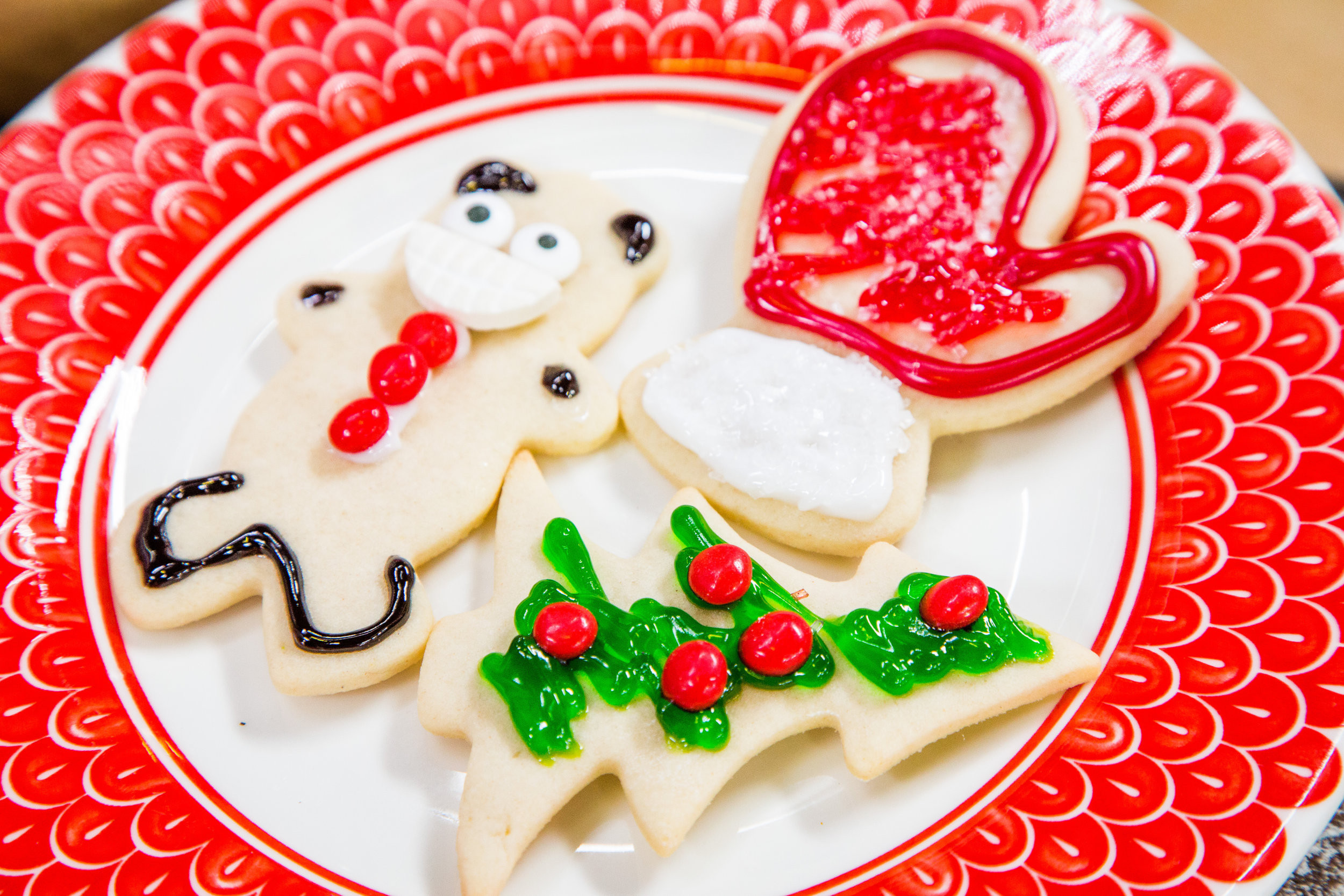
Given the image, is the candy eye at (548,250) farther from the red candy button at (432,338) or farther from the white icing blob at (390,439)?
the white icing blob at (390,439)

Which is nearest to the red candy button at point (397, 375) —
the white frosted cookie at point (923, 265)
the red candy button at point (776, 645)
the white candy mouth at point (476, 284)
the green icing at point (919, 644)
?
the white candy mouth at point (476, 284)

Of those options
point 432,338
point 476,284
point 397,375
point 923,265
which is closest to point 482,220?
point 476,284

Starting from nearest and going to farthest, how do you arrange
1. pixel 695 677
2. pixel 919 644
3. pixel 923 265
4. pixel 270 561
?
pixel 695 677, pixel 919 644, pixel 270 561, pixel 923 265

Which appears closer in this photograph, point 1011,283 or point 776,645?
point 776,645

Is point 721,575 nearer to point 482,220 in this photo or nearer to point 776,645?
point 776,645

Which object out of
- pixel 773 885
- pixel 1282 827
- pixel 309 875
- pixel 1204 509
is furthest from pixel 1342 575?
pixel 309 875

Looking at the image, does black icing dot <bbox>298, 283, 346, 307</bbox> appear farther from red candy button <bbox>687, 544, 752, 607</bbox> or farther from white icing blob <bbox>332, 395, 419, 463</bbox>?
red candy button <bbox>687, 544, 752, 607</bbox>
